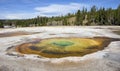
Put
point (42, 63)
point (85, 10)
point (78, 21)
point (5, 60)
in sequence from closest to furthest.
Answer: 1. point (42, 63)
2. point (5, 60)
3. point (78, 21)
4. point (85, 10)

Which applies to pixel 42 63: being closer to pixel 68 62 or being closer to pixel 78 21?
pixel 68 62

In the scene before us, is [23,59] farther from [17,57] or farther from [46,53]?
[46,53]

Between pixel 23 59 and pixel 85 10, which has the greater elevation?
pixel 85 10

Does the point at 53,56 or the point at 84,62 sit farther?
the point at 53,56

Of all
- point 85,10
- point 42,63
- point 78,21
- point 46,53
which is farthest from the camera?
point 85,10

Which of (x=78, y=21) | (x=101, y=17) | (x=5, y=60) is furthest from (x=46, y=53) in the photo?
(x=78, y=21)

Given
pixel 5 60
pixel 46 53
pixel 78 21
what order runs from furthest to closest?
pixel 78 21, pixel 46 53, pixel 5 60

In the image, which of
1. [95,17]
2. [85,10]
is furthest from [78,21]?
[85,10]

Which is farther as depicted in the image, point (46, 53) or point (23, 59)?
point (46, 53)

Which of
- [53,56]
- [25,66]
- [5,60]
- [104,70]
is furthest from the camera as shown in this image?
[53,56]
